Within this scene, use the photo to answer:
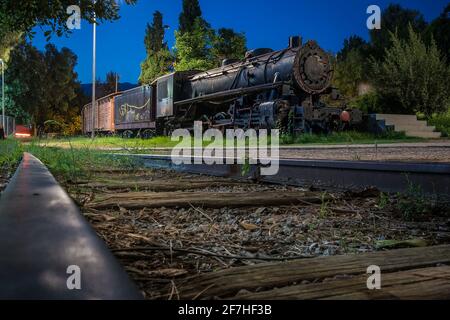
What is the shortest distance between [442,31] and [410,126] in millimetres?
10402

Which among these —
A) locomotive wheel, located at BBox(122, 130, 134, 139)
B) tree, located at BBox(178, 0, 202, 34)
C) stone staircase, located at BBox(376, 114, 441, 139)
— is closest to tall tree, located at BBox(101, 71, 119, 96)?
tree, located at BBox(178, 0, 202, 34)

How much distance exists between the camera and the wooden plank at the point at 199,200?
2.57 metres

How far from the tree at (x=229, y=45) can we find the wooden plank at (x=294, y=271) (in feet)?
86.9

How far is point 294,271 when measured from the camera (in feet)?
3.63

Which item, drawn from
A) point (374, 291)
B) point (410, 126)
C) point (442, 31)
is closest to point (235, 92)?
point (410, 126)

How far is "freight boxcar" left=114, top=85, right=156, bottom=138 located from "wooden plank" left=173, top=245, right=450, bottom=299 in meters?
16.9

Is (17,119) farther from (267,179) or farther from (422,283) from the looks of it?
(422,283)

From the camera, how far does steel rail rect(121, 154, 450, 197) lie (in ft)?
9.43

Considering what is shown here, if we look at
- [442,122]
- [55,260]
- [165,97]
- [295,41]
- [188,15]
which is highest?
[188,15]

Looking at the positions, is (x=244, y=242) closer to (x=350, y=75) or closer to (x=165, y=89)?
(x=165, y=89)

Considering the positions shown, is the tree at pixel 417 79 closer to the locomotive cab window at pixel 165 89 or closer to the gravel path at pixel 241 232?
the locomotive cab window at pixel 165 89

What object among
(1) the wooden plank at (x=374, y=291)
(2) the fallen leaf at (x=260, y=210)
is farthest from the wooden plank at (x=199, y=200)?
(1) the wooden plank at (x=374, y=291)

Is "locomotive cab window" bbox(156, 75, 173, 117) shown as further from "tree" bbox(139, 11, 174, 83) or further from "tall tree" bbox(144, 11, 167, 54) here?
"tall tree" bbox(144, 11, 167, 54)

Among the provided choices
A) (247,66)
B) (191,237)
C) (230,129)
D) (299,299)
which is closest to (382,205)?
(191,237)
